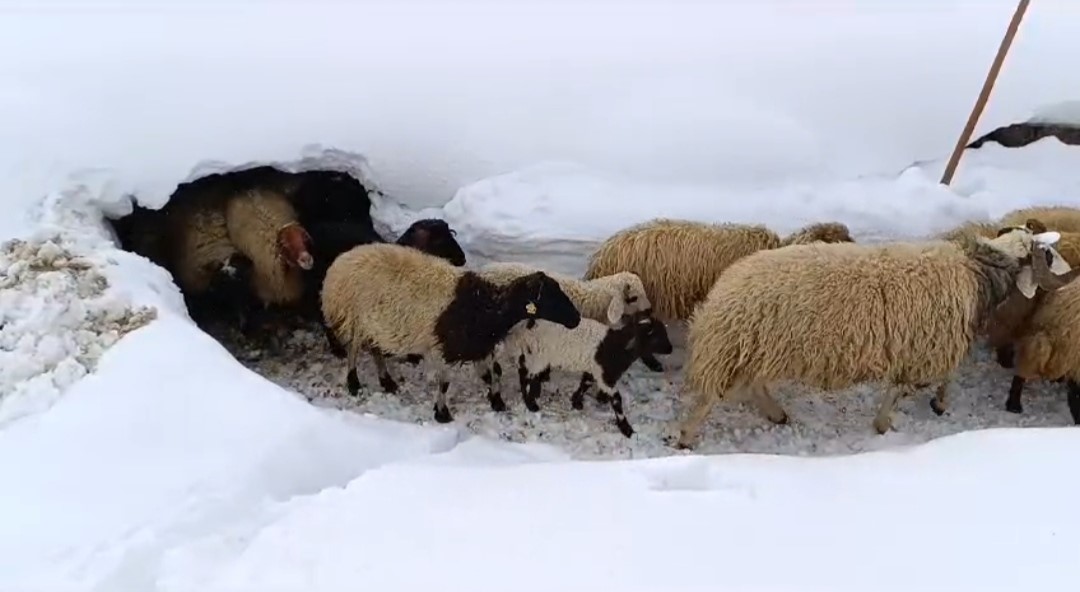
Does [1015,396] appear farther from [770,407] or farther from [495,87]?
[495,87]

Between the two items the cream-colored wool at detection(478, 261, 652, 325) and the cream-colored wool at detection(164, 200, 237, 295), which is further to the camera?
the cream-colored wool at detection(164, 200, 237, 295)

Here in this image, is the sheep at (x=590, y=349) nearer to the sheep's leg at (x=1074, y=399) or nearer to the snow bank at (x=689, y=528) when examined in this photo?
the snow bank at (x=689, y=528)

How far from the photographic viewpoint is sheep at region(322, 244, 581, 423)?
5.83 meters

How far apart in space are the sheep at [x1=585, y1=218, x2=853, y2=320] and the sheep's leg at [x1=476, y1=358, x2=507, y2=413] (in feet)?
3.40

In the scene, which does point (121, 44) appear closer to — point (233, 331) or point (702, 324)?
point (233, 331)

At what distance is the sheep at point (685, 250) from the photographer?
630 cm

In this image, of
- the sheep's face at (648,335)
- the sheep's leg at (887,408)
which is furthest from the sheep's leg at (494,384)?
the sheep's leg at (887,408)

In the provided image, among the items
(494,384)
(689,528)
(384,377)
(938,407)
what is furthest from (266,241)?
(938,407)

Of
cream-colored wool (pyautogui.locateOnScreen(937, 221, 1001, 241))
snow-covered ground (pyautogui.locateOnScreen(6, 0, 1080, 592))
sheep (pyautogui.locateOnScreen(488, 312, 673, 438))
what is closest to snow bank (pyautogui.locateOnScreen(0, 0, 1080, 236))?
snow-covered ground (pyautogui.locateOnScreen(6, 0, 1080, 592))

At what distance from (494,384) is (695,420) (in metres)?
1.40

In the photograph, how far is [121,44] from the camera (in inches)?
284

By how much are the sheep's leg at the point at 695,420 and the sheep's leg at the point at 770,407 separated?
431 mm

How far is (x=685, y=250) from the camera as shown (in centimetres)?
633

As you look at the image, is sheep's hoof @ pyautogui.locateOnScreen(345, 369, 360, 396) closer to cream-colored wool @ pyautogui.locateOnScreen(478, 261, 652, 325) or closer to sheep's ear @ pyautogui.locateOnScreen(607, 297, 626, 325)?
cream-colored wool @ pyautogui.locateOnScreen(478, 261, 652, 325)
